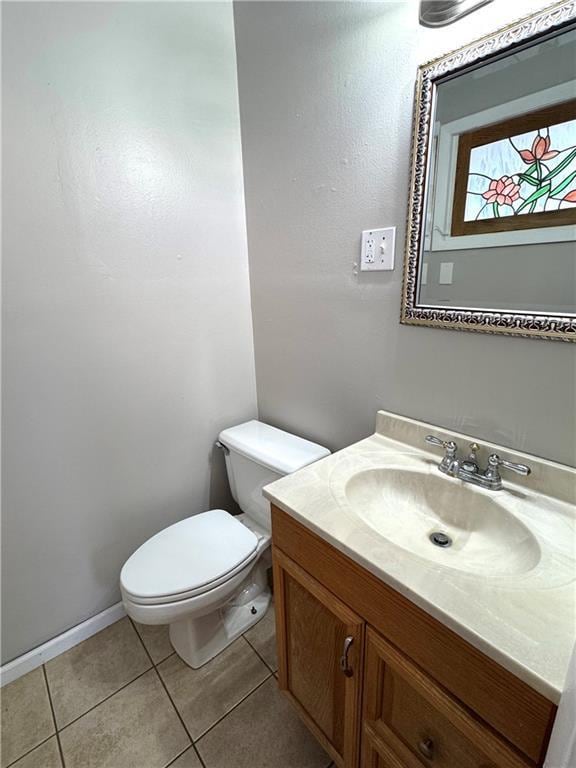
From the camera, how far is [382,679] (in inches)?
28.2

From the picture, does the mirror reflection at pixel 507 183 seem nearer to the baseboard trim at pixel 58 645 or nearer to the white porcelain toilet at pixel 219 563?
the white porcelain toilet at pixel 219 563

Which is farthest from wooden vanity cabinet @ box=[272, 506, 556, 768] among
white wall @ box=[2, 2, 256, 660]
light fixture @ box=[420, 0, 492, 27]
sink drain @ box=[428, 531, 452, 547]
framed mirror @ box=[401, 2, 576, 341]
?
light fixture @ box=[420, 0, 492, 27]

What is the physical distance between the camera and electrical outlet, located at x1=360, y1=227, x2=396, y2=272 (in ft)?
3.33

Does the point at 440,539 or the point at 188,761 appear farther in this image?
the point at 188,761

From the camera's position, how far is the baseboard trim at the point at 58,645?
49.5 inches

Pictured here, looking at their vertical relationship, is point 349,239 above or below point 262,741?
above

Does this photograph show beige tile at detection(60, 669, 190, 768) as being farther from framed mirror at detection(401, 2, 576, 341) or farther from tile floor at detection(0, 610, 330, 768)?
framed mirror at detection(401, 2, 576, 341)

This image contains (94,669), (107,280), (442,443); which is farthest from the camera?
(94,669)

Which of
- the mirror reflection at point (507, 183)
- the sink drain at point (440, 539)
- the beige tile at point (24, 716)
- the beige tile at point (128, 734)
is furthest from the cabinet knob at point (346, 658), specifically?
the beige tile at point (24, 716)

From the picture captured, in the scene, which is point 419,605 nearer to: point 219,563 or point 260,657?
point 219,563

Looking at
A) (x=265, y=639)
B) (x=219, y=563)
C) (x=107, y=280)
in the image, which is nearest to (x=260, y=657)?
(x=265, y=639)

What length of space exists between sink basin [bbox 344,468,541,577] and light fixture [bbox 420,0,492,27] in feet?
3.37

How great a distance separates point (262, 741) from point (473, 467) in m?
1.04

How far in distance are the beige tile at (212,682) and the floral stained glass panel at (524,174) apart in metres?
1.60
